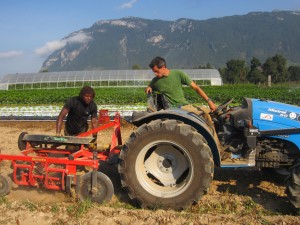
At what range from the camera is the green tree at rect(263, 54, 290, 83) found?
5936 centimetres

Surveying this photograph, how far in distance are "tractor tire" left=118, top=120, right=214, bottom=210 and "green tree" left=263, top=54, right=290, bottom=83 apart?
58.3 m

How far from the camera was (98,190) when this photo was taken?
4555 mm

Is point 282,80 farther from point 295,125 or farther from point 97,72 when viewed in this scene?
point 295,125

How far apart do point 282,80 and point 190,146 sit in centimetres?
6042

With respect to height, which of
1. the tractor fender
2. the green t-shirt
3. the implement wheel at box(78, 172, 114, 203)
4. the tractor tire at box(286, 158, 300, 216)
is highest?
the green t-shirt

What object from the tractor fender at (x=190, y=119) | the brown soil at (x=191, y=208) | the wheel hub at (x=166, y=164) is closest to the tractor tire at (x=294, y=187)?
the brown soil at (x=191, y=208)

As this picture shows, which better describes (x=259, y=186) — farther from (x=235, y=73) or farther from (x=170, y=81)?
(x=235, y=73)

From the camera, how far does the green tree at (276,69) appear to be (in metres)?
59.4

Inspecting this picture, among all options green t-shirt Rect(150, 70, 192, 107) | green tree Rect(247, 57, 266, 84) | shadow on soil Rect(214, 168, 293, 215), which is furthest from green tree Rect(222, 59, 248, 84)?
green t-shirt Rect(150, 70, 192, 107)

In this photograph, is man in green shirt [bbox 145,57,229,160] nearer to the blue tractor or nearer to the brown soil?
the blue tractor

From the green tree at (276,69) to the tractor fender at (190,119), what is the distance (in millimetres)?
58196

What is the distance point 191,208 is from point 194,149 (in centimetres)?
74

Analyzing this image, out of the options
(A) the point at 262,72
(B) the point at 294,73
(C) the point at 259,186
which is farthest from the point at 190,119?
(B) the point at 294,73

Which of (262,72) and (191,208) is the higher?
(262,72)
